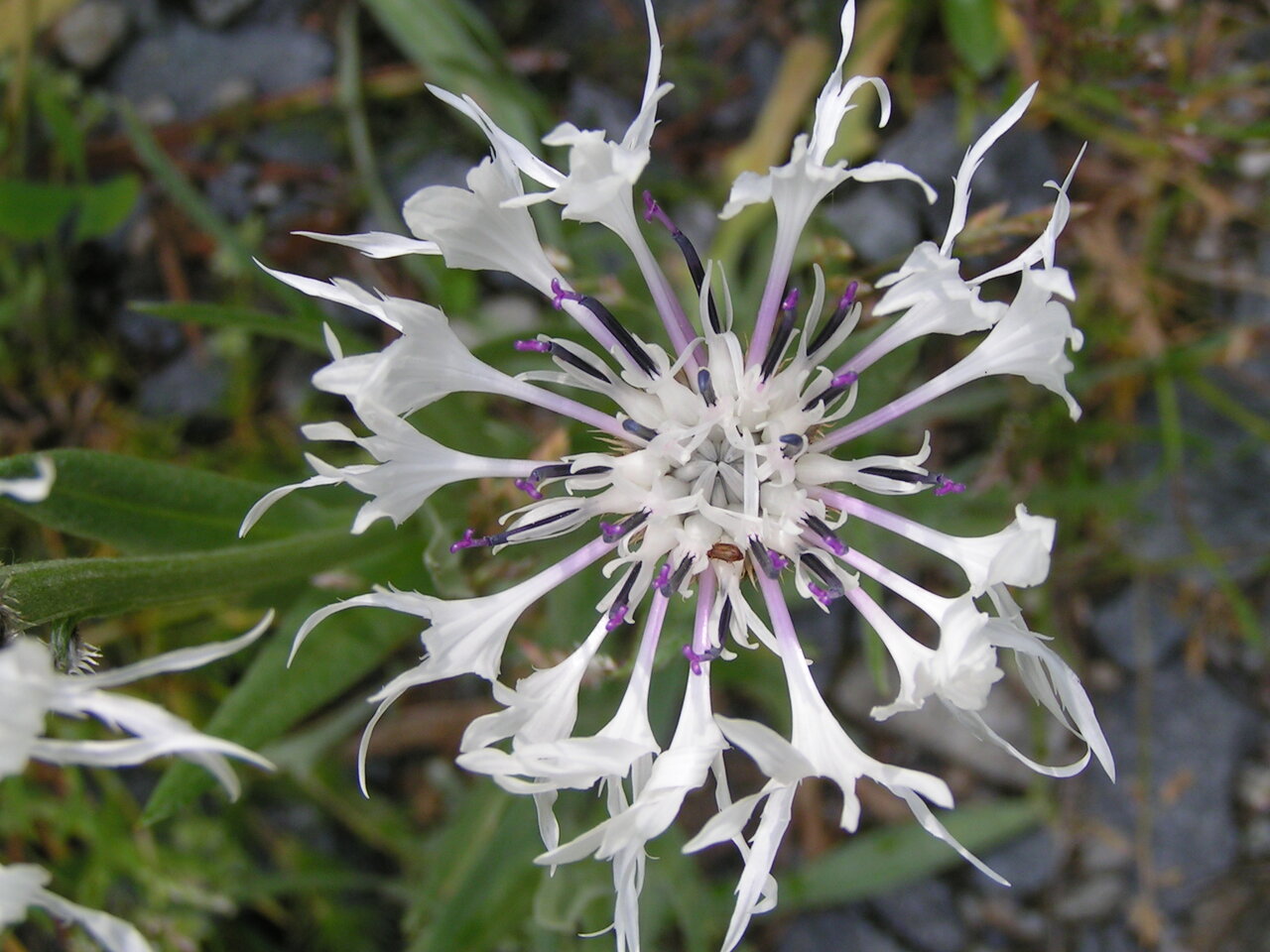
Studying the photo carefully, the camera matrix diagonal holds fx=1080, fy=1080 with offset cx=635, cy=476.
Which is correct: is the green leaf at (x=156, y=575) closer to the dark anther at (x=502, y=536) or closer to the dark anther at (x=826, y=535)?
the dark anther at (x=502, y=536)

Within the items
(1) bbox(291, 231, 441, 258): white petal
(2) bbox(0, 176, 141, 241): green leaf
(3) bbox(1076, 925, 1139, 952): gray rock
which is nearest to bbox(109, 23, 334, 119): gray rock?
(2) bbox(0, 176, 141, 241): green leaf

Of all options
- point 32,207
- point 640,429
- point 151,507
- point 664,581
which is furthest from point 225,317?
point 32,207

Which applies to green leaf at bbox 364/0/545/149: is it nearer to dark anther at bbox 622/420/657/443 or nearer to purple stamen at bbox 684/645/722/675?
dark anther at bbox 622/420/657/443

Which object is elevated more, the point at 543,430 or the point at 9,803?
the point at 543,430

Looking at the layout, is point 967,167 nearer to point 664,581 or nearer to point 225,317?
point 664,581

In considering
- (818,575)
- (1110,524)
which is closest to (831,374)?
(818,575)

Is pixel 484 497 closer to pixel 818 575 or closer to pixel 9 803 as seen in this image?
pixel 818 575

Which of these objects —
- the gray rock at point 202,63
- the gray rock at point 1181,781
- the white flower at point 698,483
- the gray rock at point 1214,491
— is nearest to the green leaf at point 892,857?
the gray rock at point 1181,781
